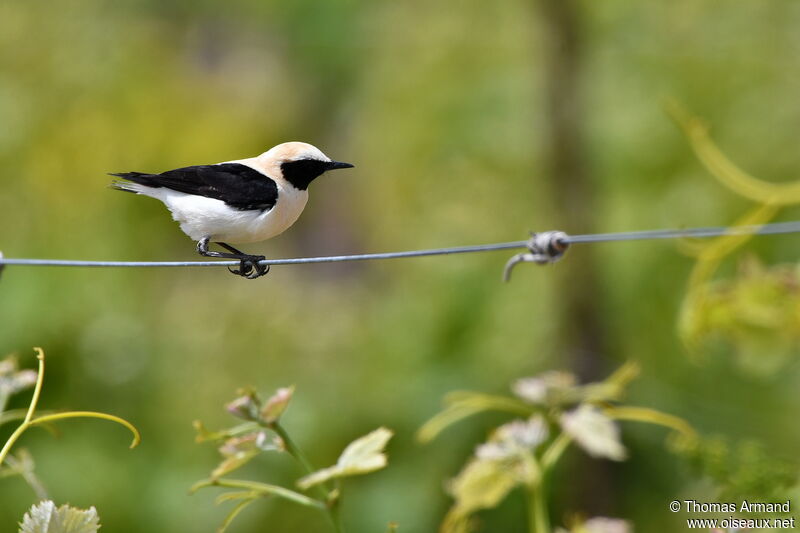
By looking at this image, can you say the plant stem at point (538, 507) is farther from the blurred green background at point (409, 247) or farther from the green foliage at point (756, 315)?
the blurred green background at point (409, 247)

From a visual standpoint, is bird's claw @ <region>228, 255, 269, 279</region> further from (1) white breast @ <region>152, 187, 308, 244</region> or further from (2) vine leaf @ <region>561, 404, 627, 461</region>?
Answer: (2) vine leaf @ <region>561, 404, 627, 461</region>

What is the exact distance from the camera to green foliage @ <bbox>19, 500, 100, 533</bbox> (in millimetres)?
568

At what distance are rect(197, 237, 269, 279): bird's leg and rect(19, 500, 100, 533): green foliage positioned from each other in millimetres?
226

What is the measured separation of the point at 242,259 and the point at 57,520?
247 millimetres

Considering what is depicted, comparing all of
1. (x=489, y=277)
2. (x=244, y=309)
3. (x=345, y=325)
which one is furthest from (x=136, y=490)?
(x=489, y=277)

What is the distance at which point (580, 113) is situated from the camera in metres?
1.97

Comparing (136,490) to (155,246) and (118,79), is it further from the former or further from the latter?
(118,79)

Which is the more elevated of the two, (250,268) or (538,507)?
(250,268)

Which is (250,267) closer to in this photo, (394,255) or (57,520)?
(394,255)

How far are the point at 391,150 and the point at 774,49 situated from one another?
47.6 inches

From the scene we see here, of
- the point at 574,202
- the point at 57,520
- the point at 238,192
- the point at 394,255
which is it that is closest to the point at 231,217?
the point at 238,192

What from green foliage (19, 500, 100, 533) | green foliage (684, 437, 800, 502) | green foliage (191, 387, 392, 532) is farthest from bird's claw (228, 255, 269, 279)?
green foliage (684, 437, 800, 502)

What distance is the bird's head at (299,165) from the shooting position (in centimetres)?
69

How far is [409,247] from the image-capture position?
2670 mm
